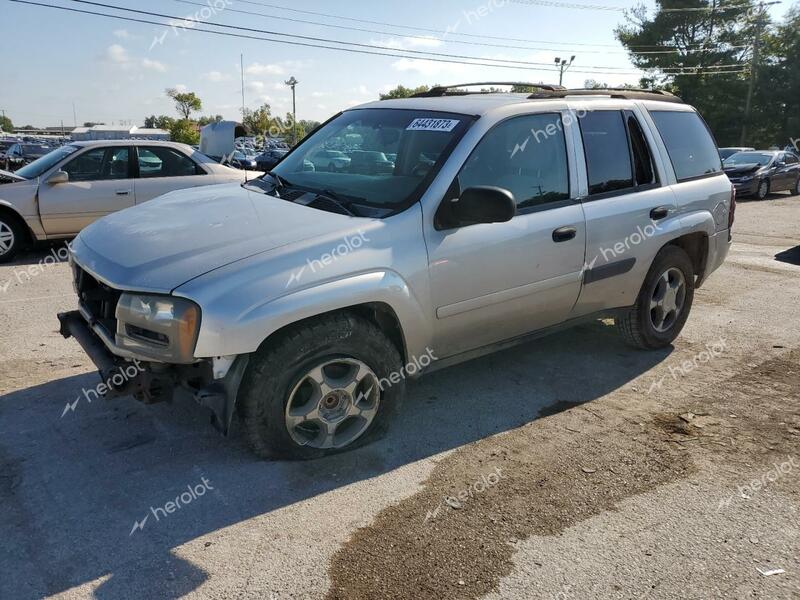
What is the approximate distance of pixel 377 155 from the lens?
3930 mm

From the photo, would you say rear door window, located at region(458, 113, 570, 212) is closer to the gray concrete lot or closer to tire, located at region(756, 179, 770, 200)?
the gray concrete lot

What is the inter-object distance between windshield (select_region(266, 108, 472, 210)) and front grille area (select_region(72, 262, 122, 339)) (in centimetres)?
131

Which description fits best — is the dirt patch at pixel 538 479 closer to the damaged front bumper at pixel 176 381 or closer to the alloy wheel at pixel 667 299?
the alloy wheel at pixel 667 299

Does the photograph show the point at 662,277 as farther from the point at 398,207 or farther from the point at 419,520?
the point at 419,520

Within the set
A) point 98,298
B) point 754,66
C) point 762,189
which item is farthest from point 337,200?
point 754,66

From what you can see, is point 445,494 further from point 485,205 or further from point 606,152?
point 606,152

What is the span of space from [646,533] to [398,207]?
1992 mm

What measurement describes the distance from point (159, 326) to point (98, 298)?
2.53ft

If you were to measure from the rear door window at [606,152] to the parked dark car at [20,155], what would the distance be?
17523 mm

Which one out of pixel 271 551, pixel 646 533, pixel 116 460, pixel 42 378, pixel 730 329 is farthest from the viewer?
pixel 730 329

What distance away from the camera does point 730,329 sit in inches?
226

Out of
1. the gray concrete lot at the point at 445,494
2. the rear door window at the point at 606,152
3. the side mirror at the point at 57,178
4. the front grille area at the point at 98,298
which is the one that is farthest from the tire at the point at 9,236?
the rear door window at the point at 606,152

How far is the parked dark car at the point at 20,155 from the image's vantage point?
1994 cm

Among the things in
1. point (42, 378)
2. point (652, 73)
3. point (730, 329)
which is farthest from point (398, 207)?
point (652, 73)
